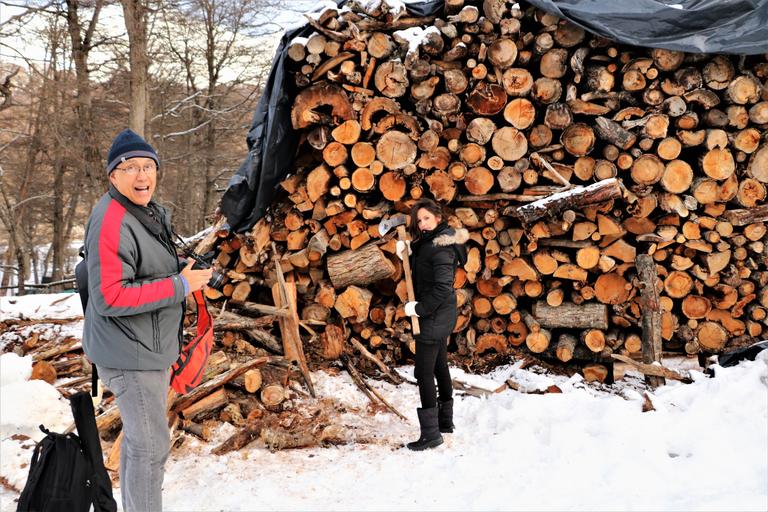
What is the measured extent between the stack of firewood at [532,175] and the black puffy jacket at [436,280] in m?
1.18

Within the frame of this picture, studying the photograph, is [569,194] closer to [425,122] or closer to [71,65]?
[425,122]

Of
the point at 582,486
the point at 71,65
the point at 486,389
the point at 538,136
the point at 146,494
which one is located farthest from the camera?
the point at 71,65

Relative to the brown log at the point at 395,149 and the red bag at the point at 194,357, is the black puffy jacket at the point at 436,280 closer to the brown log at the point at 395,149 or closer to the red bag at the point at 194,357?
the brown log at the point at 395,149

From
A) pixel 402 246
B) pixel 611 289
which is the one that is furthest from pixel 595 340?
pixel 402 246

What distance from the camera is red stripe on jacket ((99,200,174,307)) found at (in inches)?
80.9

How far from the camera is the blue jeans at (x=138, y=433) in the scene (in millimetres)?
2201

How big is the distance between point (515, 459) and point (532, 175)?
2.43 m

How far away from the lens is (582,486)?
2977 mm

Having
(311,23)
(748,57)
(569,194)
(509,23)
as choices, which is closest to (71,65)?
(311,23)

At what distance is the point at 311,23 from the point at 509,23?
1690mm

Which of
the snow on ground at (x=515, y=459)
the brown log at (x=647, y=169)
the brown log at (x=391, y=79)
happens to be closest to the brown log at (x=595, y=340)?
the snow on ground at (x=515, y=459)

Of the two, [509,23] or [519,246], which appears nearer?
[509,23]

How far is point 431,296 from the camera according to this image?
11.7ft

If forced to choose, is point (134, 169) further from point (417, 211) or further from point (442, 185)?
point (442, 185)
